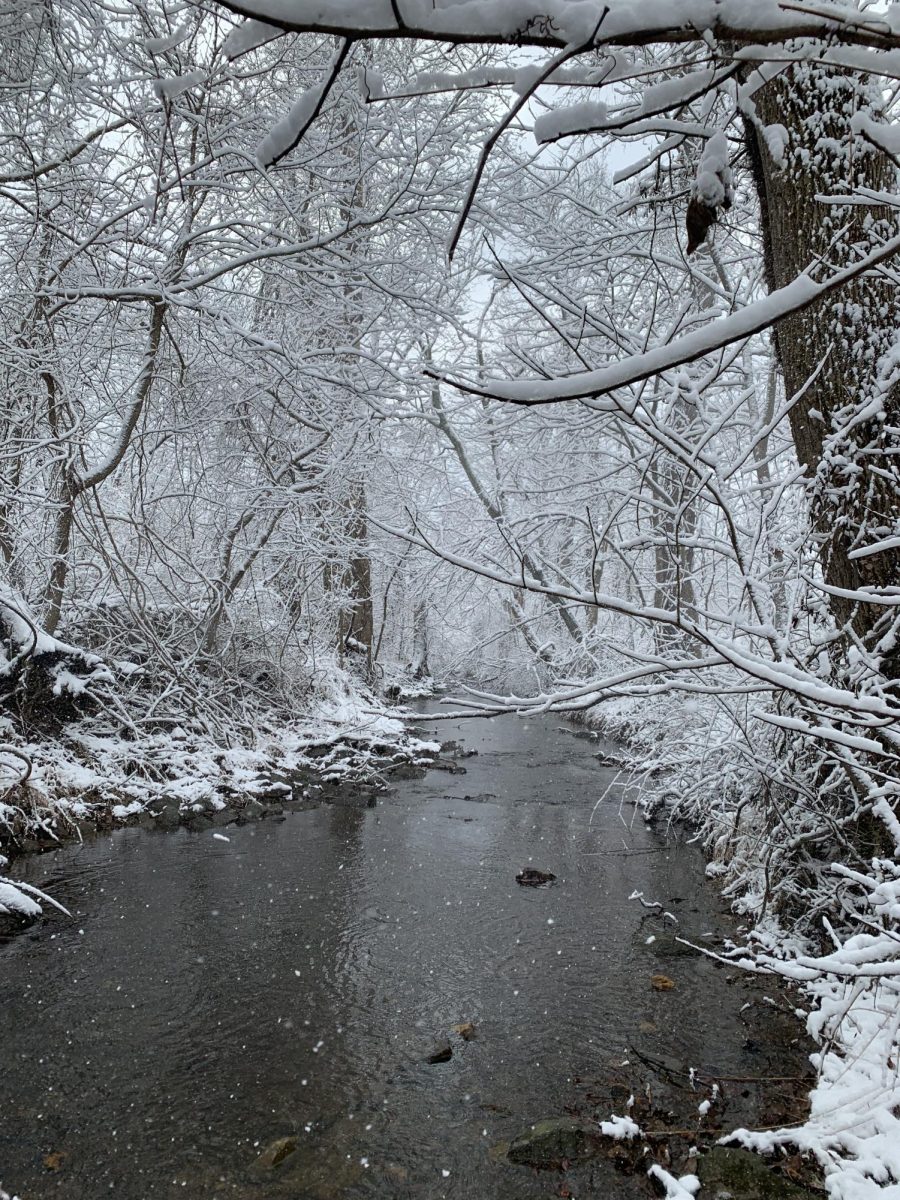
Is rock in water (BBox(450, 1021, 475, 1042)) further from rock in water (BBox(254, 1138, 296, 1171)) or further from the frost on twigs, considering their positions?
the frost on twigs

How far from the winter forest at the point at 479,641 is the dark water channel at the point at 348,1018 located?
3 cm

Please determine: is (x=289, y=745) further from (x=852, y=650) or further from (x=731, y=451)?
(x=852, y=650)

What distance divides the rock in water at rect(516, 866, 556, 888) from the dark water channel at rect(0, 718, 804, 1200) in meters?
0.08

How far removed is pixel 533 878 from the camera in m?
5.71

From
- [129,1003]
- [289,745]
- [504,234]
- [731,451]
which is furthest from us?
[289,745]

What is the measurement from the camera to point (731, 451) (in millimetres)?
8094

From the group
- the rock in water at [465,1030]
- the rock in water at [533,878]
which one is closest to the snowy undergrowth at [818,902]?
the rock in water at [533,878]

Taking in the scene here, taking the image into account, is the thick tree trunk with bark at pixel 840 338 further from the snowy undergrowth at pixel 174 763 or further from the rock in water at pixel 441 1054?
the snowy undergrowth at pixel 174 763

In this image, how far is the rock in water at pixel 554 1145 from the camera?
2.83 meters

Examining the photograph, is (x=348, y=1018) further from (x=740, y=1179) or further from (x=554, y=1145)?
(x=740, y=1179)

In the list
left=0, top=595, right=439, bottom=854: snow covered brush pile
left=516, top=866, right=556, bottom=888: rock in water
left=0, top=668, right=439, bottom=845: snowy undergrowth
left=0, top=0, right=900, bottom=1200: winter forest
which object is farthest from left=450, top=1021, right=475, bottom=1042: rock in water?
left=0, top=668, right=439, bottom=845: snowy undergrowth

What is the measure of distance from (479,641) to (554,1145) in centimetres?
390

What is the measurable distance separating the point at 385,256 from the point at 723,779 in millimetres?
4968

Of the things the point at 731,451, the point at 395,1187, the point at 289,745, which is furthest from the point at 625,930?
the point at 289,745
